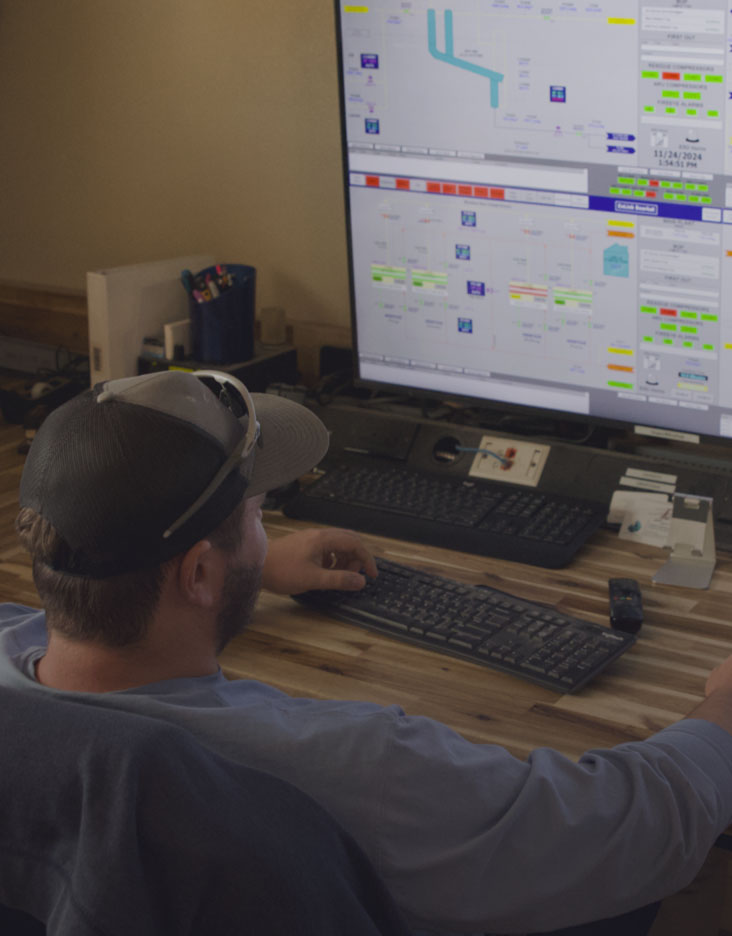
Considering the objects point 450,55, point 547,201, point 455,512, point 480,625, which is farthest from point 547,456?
point 450,55

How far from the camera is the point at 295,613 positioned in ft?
5.07

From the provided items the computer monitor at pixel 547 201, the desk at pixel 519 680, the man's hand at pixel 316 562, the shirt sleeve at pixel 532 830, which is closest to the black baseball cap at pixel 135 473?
the shirt sleeve at pixel 532 830

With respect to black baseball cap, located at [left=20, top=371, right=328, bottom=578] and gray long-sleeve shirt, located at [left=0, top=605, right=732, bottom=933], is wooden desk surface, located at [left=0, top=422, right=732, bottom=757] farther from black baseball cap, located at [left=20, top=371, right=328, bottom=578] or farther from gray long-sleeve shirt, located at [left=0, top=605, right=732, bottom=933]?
black baseball cap, located at [left=20, top=371, right=328, bottom=578]

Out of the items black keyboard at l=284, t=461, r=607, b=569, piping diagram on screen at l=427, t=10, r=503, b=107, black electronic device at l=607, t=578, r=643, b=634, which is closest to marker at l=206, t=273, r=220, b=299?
black keyboard at l=284, t=461, r=607, b=569

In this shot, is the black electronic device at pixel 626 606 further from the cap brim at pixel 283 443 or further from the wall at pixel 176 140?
the wall at pixel 176 140

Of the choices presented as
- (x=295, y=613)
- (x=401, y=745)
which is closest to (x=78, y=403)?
(x=401, y=745)

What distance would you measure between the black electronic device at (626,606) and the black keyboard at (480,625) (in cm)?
5

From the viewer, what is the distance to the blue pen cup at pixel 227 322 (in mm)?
2096

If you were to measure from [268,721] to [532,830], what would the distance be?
0.74 ft

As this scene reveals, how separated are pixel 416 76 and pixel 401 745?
3.70 feet

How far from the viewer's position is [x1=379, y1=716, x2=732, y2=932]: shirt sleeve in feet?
3.14

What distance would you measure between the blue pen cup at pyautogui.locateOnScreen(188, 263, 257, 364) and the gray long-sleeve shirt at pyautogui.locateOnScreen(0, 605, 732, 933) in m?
1.12

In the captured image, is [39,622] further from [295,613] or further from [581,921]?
[581,921]

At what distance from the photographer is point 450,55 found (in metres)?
1.74
